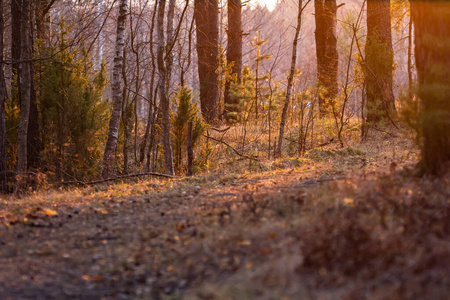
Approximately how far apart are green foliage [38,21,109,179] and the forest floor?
187 inches

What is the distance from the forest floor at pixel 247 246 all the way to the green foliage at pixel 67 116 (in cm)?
476

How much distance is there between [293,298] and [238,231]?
109 centimetres

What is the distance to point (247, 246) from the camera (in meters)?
2.90

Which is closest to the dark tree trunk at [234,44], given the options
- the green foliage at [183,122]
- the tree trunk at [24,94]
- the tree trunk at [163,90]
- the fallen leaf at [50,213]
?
the green foliage at [183,122]

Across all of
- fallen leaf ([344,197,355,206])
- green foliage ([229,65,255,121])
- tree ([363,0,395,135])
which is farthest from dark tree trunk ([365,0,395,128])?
fallen leaf ([344,197,355,206])

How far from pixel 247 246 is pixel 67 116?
7563 millimetres

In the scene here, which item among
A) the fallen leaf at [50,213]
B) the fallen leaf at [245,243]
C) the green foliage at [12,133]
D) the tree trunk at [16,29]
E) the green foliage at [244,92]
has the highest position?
the tree trunk at [16,29]

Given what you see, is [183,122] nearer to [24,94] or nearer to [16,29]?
[24,94]

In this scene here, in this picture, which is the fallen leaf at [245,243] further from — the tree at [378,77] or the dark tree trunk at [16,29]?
the tree at [378,77]

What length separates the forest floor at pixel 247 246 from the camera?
7.43 feet

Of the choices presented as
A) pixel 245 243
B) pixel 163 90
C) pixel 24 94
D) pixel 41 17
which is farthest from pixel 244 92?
pixel 245 243

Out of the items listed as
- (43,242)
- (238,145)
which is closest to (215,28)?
(238,145)

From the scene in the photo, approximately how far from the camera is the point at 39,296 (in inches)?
103

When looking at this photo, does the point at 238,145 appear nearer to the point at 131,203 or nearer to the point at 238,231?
the point at 131,203
